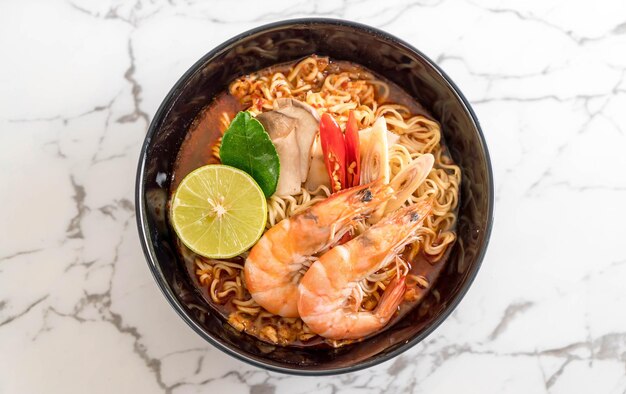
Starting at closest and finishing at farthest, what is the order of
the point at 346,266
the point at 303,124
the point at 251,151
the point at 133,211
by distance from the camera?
the point at 346,266
the point at 251,151
the point at 303,124
the point at 133,211

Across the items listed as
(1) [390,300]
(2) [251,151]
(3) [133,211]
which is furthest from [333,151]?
(3) [133,211]

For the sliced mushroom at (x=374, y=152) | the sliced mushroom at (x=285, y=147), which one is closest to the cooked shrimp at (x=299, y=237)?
the sliced mushroom at (x=374, y=152)

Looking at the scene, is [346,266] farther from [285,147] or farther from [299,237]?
[285,147]

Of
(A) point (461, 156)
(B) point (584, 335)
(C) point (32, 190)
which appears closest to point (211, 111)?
(C) point (32, 190)

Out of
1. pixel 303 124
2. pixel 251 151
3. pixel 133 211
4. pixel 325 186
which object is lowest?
pixel 133 211

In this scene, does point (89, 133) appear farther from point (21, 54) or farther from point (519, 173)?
point (519, 173)
